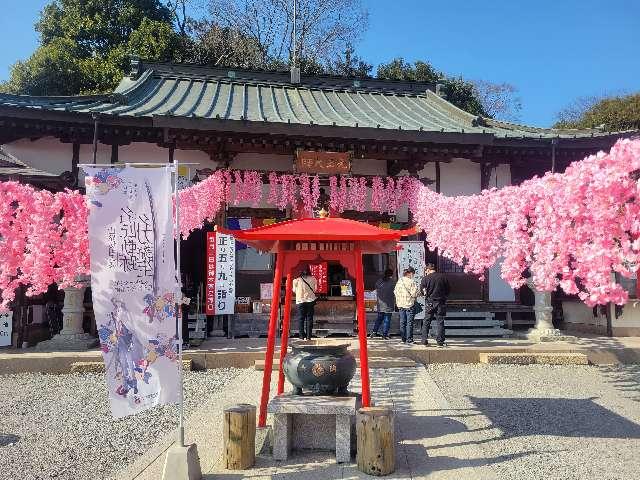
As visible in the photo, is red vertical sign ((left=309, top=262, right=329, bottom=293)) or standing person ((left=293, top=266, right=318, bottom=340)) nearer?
standing person ((left=293, top=266, right=318, bottom=340))

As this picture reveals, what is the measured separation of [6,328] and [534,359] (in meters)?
10.3

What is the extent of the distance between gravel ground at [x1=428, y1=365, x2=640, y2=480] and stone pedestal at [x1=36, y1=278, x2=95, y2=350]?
686 cm

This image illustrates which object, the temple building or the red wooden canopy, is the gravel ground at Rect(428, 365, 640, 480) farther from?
the temple building

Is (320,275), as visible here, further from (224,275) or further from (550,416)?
(550,416)

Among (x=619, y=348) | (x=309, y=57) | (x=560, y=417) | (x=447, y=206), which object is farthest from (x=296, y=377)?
(x=309, y=57)

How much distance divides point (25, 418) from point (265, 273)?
642cm

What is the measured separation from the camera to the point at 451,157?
11758 millimetres

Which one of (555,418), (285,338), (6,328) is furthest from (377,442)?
(6,328)

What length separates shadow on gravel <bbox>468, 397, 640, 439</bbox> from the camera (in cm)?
562

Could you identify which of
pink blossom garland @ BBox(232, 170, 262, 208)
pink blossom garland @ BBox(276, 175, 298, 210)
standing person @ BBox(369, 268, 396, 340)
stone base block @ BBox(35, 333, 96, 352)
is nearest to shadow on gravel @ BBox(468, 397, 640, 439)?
standing person @ BBox(369, 268, 396, 340)

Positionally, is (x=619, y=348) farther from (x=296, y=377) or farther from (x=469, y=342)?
(x=296, y=377)

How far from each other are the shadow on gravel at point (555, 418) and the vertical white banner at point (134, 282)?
3913 millimetres

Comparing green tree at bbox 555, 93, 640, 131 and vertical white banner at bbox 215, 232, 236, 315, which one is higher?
green tree at bbox 555, 93, 640, 131

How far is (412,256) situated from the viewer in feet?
38.6
